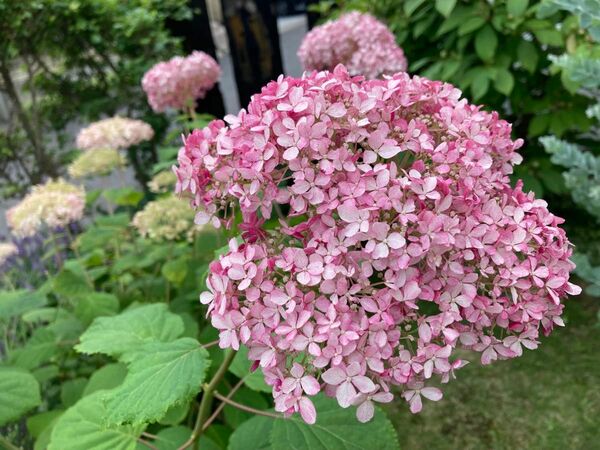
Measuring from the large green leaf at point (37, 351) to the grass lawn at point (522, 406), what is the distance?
1.31 metres

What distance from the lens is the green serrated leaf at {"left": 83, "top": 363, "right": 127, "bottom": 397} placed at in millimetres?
1888

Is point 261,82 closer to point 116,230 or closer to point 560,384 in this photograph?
point 116,230

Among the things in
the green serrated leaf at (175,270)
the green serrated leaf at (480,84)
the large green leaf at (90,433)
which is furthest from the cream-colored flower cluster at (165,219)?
the green serrated leaf at (480,84)

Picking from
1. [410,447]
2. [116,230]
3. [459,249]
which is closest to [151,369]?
[459,249]

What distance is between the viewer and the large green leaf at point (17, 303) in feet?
6.95

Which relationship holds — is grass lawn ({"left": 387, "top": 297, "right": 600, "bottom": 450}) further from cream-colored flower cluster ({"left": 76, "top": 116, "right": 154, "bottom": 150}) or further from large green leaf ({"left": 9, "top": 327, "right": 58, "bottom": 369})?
cream-colored flower cluster ({"left": 76, "top": 116, "right": 154, "bottom": 150})

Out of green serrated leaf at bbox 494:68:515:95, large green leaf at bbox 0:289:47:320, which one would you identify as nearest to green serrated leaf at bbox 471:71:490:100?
green serrated leaf at bbox 494:68:515:95

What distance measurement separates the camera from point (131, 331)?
5.24 feet

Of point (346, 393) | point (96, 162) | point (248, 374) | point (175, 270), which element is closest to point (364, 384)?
point (346, 393)

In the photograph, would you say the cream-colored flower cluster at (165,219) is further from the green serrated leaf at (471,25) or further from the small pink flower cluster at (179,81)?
the green serrated leaf at (471,25)

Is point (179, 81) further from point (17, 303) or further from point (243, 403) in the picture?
point (243, 403)

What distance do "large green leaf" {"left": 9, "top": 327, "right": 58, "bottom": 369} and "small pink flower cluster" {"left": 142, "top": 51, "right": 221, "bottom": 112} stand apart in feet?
3.94

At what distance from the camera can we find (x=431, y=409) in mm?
2434

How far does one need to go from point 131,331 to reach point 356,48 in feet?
6.44
